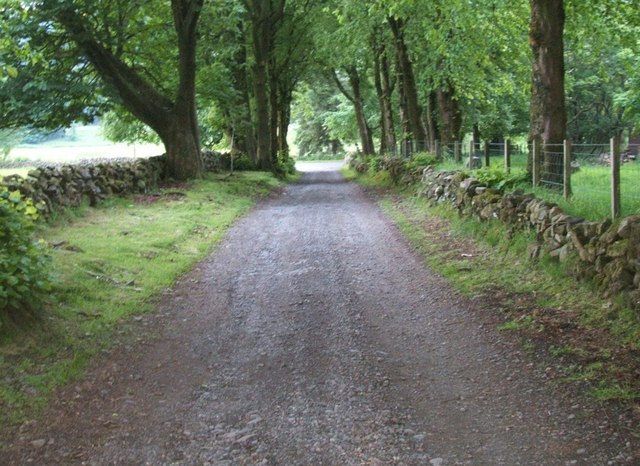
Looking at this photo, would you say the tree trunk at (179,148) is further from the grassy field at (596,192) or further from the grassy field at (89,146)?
the grassy field at (596,192)

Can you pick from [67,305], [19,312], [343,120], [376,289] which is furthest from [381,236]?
[343,120]

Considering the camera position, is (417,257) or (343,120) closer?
(417,257)

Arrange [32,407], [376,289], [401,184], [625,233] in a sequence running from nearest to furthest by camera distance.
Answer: [32,407] < [625,233] < [376,289] < [401,184]

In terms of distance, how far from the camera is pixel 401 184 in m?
20.9

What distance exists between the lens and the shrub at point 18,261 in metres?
5.86

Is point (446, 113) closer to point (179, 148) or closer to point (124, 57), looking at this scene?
point (179, 148)

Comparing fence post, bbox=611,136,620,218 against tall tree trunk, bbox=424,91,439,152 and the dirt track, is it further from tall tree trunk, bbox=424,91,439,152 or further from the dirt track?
tall tree trunk, bbox=424,91,439,152

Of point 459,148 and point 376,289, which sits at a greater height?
point 459,148

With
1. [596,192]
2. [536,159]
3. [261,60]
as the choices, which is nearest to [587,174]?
[596,192]

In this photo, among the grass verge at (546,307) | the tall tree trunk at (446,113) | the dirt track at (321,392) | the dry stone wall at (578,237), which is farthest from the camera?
the tall tree trunk at (446,113)

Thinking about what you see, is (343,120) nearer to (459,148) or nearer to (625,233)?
(459,148)

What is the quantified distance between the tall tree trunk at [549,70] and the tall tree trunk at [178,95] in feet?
41.5

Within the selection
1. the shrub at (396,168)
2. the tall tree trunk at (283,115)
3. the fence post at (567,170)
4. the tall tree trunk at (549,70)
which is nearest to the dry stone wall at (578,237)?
the fence post at (567,170)

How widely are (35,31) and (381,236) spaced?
460 inches
